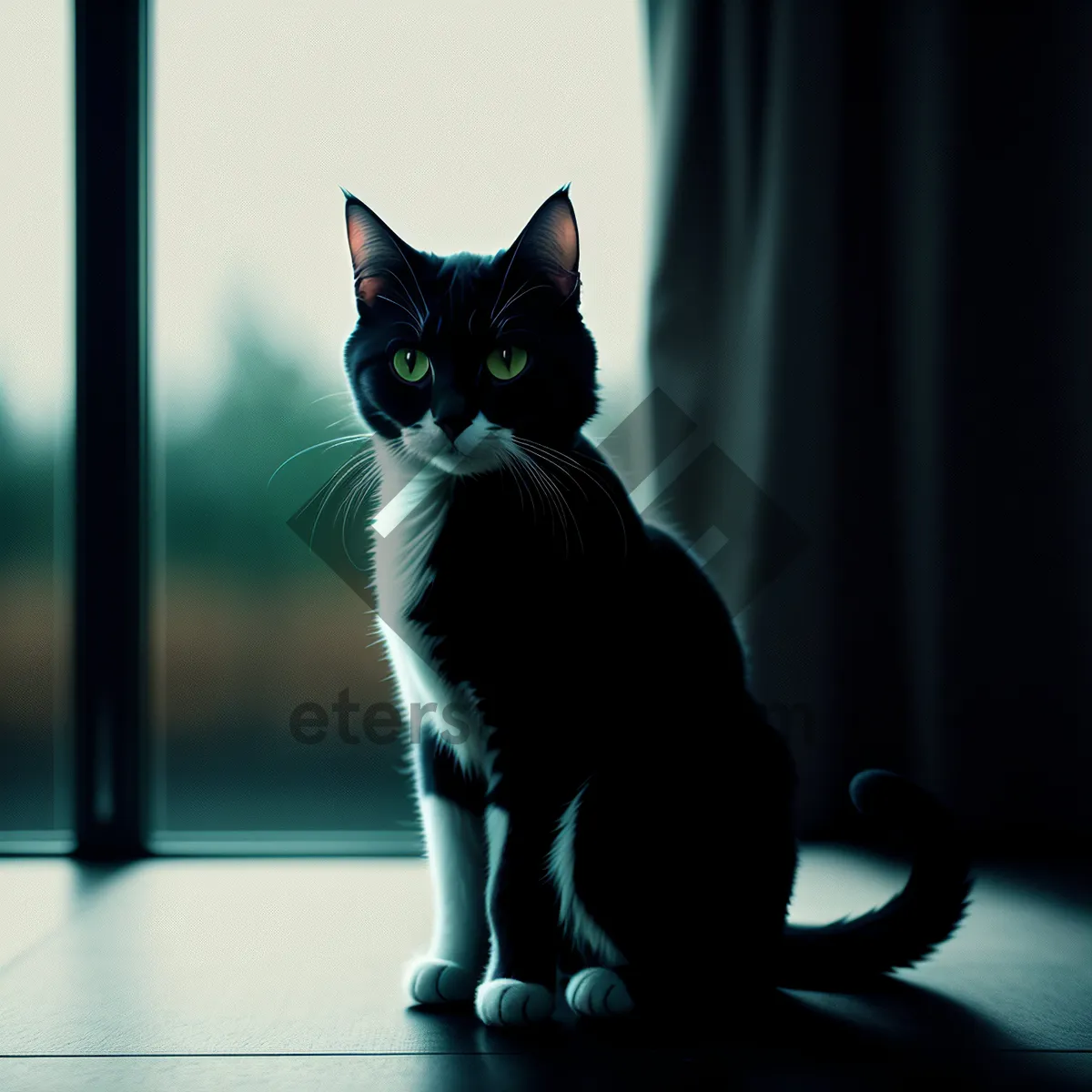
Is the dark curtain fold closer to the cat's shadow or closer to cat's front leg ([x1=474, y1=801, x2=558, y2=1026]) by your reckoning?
the cat's shadow

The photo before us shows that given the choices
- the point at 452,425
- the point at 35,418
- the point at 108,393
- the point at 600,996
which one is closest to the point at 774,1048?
the point at 600,996

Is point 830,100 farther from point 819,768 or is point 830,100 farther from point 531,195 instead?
point 819,768

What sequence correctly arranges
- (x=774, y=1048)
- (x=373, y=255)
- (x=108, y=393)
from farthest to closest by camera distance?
(x=108, y=393), (x=373, y=255), (x=774, y=1048)

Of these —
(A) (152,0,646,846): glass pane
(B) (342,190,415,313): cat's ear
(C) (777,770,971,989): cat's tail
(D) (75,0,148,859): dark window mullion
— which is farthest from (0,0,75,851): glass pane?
(C) (777,770,971,989): cat's tail

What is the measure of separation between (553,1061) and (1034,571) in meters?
1.19

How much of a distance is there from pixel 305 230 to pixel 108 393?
42cm

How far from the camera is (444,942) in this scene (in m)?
0.90

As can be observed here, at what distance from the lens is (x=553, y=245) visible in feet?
2.86

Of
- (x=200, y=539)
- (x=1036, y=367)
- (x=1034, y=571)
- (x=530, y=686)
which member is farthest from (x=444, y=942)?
(x=1036, y=367)

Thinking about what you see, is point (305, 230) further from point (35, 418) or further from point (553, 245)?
point (553, 245)

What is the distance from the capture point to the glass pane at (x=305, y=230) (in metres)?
1.58

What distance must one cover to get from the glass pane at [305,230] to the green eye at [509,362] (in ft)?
2.37

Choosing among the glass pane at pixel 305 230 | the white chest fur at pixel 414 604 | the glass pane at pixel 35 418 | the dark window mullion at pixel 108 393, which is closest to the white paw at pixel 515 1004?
the white chest fur at pixel 414 604

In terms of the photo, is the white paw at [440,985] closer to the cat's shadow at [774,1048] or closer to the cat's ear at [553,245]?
the cat's shadow at [774,1048]
